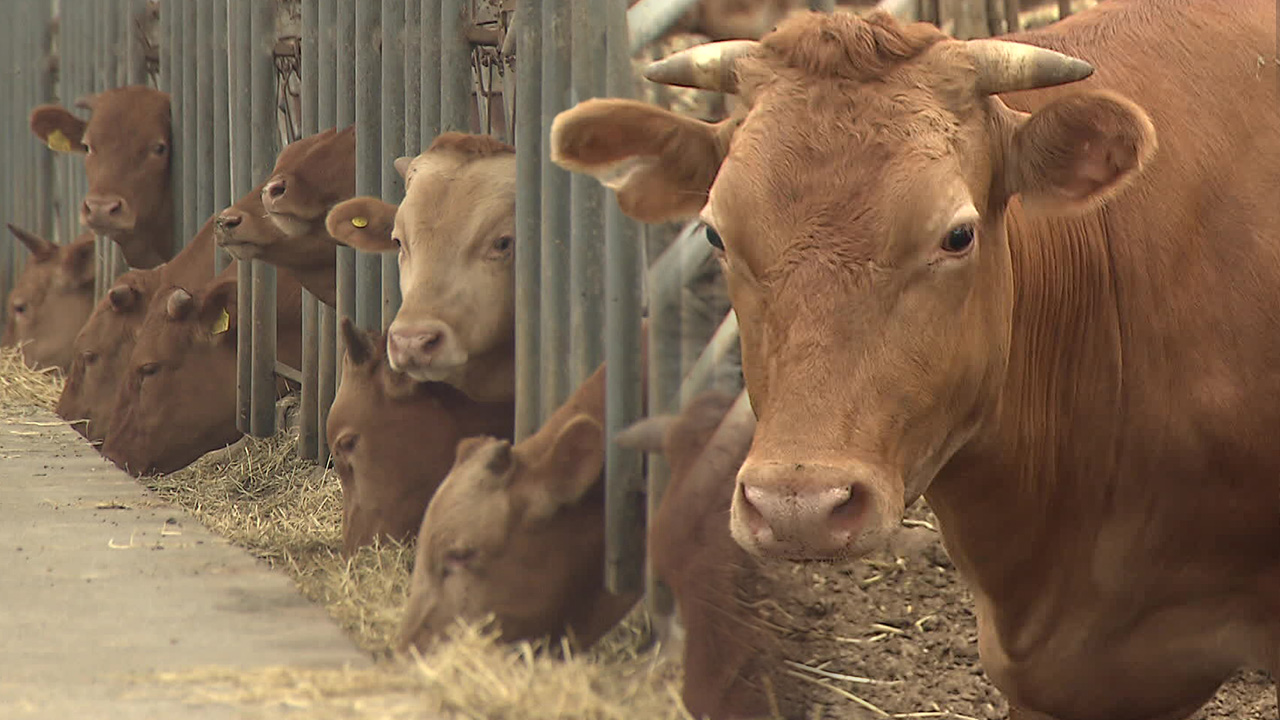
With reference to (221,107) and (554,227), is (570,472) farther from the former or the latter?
(221,107)

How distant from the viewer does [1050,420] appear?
3006 mm

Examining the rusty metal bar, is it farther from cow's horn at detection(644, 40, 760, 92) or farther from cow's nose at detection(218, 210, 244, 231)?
cow's horn at detection(644, 40, 760, 92)

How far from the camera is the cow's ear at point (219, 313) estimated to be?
701 centimetres

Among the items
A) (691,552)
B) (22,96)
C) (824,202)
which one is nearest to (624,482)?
(691,552)

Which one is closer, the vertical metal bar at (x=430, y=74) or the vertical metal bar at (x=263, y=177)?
the vertical metal bar at (x=430, y=74)

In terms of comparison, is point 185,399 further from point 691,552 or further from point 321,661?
point 691,552

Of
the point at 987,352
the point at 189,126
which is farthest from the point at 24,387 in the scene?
the point at 987,352

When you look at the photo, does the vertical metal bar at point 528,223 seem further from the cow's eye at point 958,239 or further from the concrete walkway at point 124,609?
the cow's eye at point 958,239

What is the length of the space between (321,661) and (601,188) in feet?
4.20

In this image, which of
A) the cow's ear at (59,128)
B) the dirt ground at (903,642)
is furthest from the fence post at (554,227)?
the cow's ear at (59,128)

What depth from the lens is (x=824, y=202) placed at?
2.56 m

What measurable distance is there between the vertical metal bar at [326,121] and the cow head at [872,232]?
3.19 metres

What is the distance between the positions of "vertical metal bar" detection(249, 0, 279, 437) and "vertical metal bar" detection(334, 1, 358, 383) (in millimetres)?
1121

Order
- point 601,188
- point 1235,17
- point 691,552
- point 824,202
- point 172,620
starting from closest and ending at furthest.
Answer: point 824,202
point 1235,17
point 691,552
point 601,188
point 172,620
